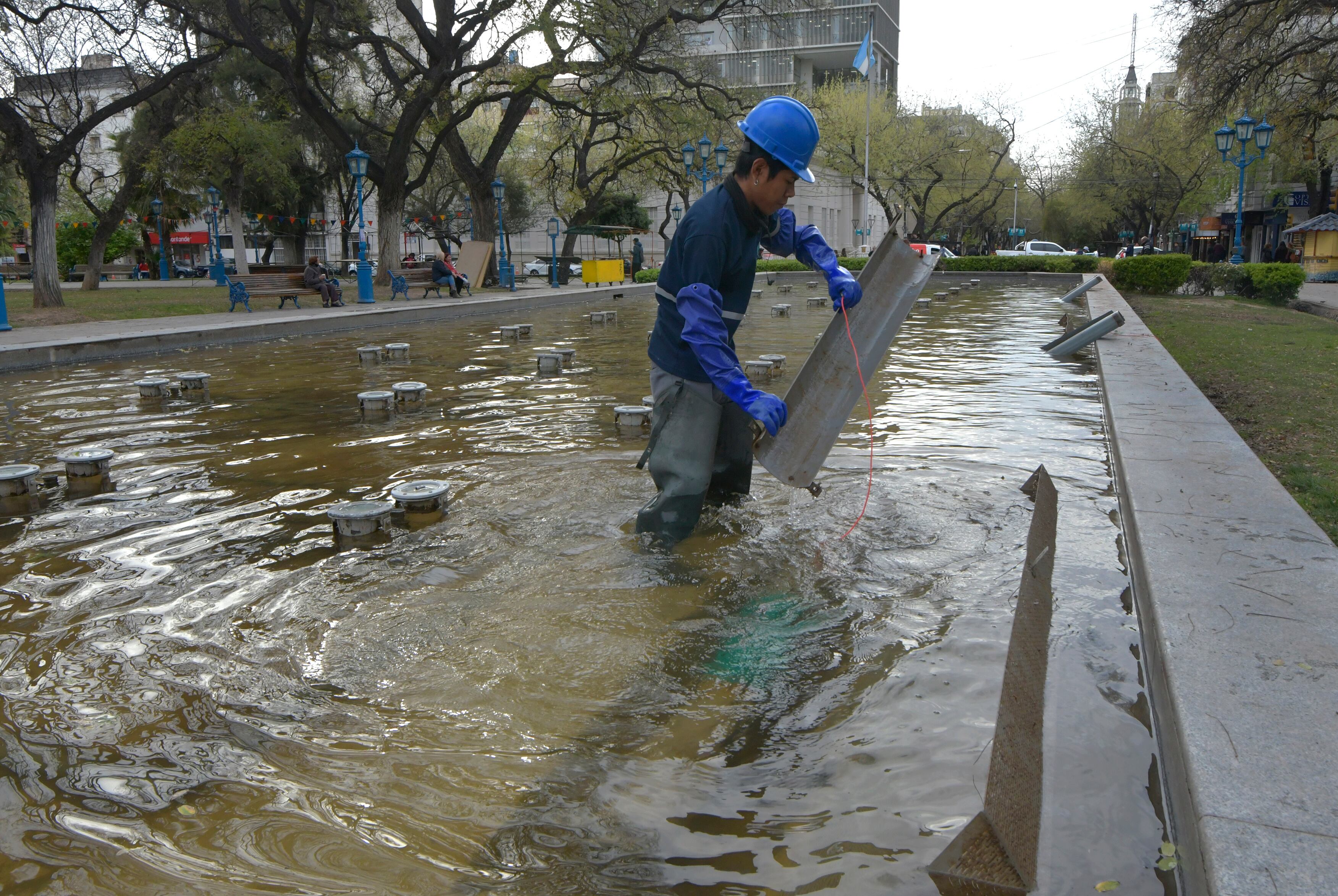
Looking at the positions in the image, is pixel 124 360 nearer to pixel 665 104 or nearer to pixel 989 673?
pixel 989 673

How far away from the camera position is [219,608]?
4121 millimetres

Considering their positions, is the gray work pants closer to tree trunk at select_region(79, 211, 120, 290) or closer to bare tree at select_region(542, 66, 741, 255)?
bare tree at select_region(542, 66, 741, 255)

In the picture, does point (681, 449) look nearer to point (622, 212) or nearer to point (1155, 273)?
point (1155, 273)

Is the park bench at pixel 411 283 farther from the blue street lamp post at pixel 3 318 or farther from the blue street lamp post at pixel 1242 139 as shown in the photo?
the blue street lamp post at pixel 1242 139

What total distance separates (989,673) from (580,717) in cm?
140

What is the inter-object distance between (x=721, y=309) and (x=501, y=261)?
101ft

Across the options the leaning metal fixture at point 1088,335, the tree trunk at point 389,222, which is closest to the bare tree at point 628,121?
the tree trunk at point 389,222

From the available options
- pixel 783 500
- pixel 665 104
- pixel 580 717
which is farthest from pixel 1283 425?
pixel 665 104

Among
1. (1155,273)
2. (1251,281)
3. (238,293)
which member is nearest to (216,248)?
(238,293)

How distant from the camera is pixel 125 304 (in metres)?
23.0

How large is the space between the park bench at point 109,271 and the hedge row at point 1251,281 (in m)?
47.1

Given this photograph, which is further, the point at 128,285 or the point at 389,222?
the point at 128,285

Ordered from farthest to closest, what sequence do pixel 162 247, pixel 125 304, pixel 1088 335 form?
1. pixel 162 247
2. pixel 125 304
3. pixel 1088 335

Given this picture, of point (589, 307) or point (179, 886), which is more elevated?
point (589, 307)
